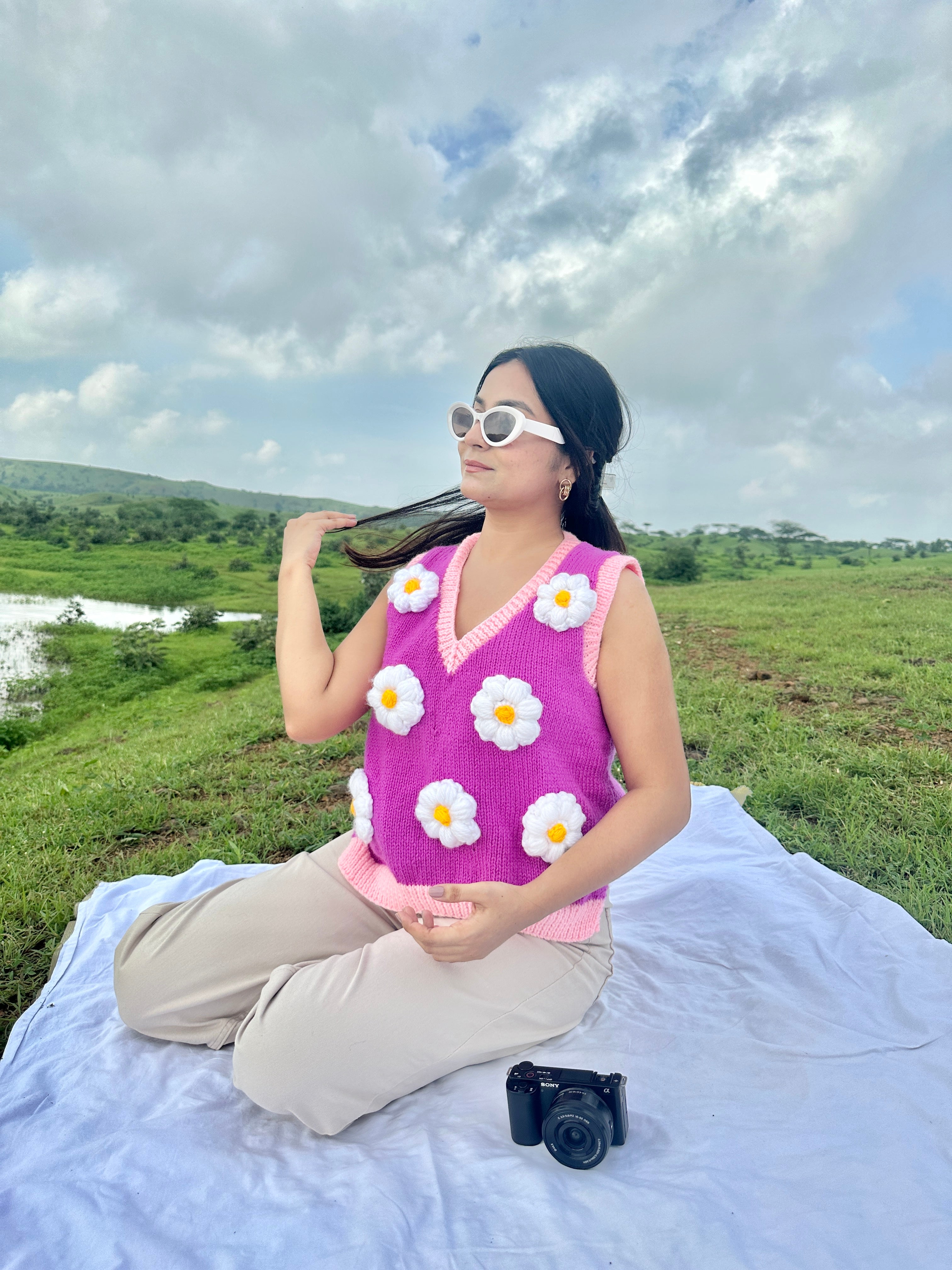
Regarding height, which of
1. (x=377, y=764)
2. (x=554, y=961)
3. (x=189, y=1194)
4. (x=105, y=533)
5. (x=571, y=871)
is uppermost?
(x=105, y=533)

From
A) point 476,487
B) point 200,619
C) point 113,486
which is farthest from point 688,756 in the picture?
point 113,486

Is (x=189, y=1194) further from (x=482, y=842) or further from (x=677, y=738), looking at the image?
(x=677, y=738)

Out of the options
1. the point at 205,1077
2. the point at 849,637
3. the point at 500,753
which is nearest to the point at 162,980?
the point at 205,1077

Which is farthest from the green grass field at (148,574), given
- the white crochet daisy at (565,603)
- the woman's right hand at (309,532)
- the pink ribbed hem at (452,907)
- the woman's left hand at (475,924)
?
the woman's left hand at (475,924)

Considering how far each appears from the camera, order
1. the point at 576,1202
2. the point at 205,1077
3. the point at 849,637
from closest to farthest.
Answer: the point at 576,1202 < the point at 205,1077 < the point at 849,637

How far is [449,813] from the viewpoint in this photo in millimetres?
1621

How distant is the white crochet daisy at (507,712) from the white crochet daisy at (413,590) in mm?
308

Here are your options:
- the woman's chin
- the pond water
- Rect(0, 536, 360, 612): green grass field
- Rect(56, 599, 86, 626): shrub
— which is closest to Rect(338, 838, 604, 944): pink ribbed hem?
the woman's chin

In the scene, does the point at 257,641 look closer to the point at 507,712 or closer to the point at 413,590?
the point at 413,590

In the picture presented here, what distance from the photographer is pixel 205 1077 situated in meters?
1.78

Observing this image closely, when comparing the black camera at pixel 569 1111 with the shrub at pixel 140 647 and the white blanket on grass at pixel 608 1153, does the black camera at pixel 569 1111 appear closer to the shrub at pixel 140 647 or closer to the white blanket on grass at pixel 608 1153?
the white blanket on grass at pixel 608 1153

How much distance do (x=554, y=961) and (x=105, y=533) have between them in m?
9.55

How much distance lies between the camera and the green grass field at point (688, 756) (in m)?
2.98

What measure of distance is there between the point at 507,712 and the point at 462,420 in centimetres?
70
